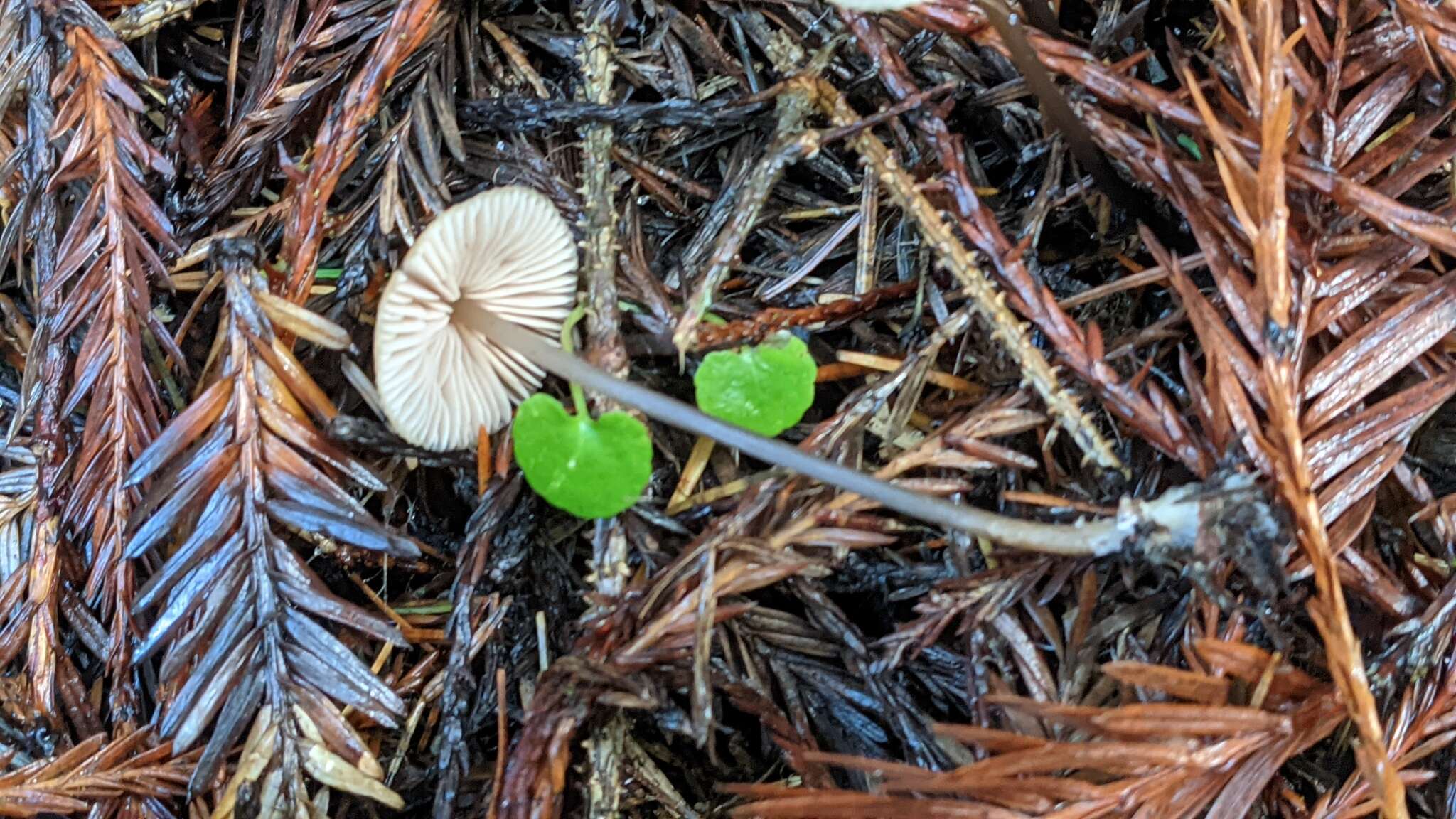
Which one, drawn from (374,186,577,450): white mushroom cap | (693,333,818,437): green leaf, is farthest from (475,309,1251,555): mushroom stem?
(374,186,577,450): white mushroom cap

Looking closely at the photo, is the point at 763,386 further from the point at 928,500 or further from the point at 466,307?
the point at 466,307

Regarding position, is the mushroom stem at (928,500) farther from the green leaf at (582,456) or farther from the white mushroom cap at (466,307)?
the white mushroom cap at (466,307)

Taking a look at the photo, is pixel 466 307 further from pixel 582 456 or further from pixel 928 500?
pixel 928 500

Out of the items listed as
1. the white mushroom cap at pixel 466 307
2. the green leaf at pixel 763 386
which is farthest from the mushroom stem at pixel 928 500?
the white mushroom cap at pixel 466 307

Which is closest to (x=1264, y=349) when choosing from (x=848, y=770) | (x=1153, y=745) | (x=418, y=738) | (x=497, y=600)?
(x=1153, y=745)

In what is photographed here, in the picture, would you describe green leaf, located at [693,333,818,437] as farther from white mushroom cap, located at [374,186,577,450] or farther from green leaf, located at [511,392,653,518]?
white mushroom cap, located at [374,186,577,450]

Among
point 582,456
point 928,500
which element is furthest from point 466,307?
point 928,500

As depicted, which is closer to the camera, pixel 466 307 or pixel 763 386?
pixel 763 386
